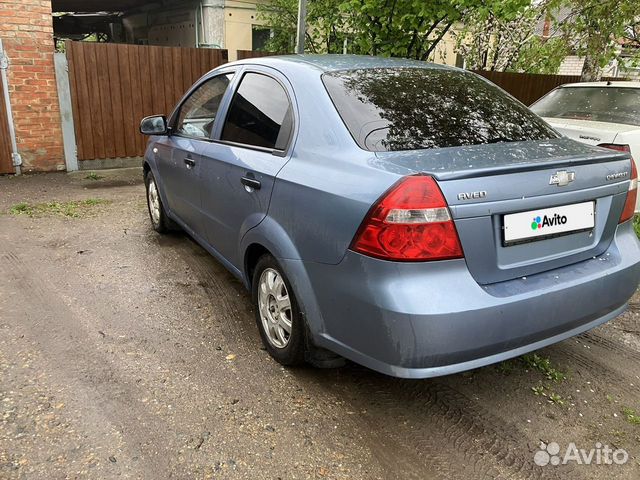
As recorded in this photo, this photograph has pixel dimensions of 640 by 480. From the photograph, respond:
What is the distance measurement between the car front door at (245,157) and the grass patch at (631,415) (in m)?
2.15

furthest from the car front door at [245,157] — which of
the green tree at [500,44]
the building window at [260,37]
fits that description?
the building window at [260,37]

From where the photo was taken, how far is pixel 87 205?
6625mm

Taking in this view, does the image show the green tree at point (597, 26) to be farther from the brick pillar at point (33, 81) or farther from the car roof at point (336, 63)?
the brick pillar at point (33, 81)

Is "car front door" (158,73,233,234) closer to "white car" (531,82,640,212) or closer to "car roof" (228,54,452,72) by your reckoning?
"car roof" (228,54,452,72)

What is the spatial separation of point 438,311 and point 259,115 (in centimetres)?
175

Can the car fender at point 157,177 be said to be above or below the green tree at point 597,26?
below

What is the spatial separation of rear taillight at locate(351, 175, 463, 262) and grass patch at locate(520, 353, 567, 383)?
51.6 inches

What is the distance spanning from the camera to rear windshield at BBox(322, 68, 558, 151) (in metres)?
2.63

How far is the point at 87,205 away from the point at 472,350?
571 cm

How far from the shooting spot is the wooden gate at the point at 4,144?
7.47 meters

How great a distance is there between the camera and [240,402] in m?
2.73

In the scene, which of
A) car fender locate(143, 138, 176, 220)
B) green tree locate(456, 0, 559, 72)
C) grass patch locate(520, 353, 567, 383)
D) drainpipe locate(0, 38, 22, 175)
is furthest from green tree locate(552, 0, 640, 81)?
drainpipe locate(0, 38, 22, 175)

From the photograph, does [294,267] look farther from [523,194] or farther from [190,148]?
[190,148]

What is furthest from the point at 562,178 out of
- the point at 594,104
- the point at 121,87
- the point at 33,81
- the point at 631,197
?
the point at 121,87
